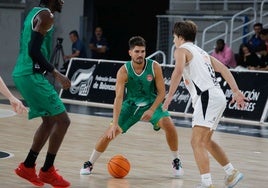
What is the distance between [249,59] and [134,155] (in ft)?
29.5

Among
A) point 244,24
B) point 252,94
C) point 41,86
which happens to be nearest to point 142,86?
point 41,86

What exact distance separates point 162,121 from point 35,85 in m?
1.96

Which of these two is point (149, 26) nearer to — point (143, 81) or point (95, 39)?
point (95, 39)

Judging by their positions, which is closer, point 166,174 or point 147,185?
point 147,185

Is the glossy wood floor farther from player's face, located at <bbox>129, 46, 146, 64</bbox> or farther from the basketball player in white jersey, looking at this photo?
player's face, located at <bbox>129, 46, 146, 64</bbox>

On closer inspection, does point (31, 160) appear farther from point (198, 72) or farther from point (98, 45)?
point (98, 45)

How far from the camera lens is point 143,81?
10.1 metres

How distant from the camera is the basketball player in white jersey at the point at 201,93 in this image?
8617mm

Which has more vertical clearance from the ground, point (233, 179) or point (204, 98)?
point (204, 98)

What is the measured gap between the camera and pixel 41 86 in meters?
8.70

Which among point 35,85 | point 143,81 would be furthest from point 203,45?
point 35,85

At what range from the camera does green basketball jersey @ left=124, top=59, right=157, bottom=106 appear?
1009 cm

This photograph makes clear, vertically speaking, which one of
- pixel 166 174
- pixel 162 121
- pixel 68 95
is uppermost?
pixel 162 121

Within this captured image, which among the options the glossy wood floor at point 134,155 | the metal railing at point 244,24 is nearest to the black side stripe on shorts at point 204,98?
the glossy wood floor at point 134,155
